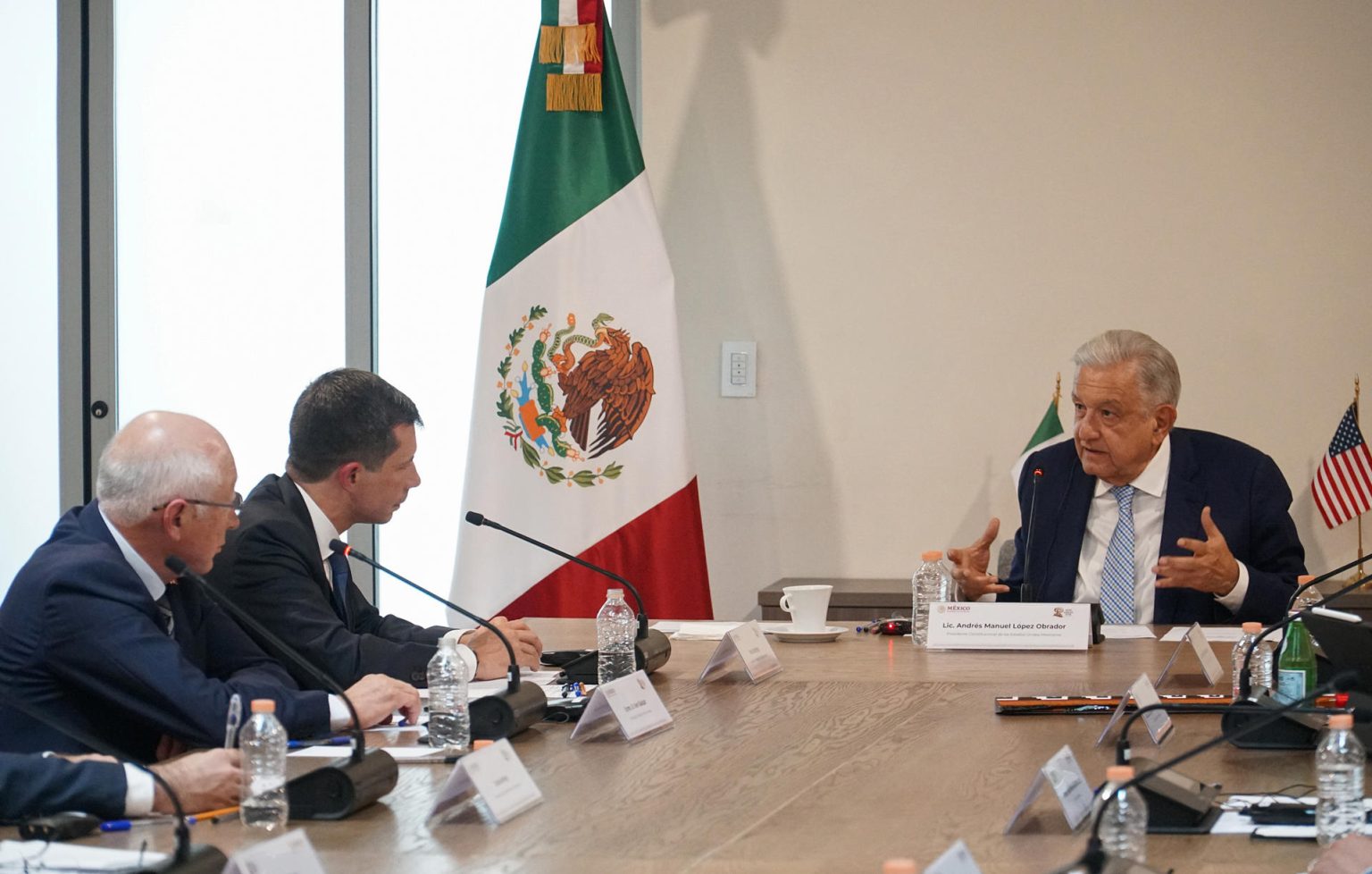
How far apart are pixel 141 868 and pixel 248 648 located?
4.34ft

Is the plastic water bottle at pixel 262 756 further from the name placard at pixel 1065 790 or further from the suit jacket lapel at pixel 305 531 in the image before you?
the suit jacket lapel at pixel 305 531

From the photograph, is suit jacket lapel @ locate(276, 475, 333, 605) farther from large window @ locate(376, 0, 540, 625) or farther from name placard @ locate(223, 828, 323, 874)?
large window @ locate(376, 0, 540, 625)

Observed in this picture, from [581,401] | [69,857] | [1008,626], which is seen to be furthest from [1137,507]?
[69,857]

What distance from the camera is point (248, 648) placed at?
2.65 metres

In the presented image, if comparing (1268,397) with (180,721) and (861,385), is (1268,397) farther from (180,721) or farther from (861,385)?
(180,721)

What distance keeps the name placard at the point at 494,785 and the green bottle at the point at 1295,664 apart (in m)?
1.28

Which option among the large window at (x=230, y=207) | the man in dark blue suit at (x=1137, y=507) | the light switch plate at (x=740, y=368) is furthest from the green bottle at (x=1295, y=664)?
the large window at (x=230, y=207)

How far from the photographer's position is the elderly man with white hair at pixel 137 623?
7.00 feet

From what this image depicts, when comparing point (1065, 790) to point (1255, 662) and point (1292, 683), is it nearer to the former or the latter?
point (1292, 683)

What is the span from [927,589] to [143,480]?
1863 millimetres

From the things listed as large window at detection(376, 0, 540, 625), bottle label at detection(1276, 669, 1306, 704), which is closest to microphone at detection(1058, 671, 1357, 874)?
bottle label at detection(1276, 669, 1306, 704)

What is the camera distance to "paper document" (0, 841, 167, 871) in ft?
4.82

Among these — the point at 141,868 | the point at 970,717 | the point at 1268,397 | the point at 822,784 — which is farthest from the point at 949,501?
the point at 141,868

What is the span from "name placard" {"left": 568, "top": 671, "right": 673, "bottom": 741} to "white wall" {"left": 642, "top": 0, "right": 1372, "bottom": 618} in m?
2.49
